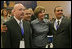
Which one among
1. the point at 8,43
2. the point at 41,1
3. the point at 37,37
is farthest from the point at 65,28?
the point at 41,1

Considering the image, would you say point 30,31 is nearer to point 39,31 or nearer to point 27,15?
point 39,31

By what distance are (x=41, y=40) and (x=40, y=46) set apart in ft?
0.27

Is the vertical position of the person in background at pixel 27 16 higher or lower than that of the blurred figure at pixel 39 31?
higher

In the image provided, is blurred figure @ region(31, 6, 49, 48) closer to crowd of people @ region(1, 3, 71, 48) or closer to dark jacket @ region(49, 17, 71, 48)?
crowd of people @ region(1, 3, 71, 48)

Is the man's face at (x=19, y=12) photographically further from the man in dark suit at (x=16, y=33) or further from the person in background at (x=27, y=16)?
the person in background at (x=27, y=16)

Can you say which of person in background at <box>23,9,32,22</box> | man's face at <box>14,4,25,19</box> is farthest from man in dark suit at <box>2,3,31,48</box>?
person in background at <box>23,9,32,22</box>

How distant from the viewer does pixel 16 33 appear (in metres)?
1.92

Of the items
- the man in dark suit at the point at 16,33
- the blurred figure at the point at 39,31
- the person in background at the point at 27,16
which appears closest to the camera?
the man in dark suit at the point at 16,33

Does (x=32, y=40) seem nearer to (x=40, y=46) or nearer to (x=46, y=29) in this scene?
(x=40, y=46)

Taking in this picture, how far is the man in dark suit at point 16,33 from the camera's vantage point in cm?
190

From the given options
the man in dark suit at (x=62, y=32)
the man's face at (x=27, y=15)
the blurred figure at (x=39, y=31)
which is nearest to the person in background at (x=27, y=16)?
the man's face at (x=27, y=15)

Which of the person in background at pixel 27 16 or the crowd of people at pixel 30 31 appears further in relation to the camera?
the person in background at pixel 27 16

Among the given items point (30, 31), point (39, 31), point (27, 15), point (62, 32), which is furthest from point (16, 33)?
point (62, 32)

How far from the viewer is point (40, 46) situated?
2.12 metres
